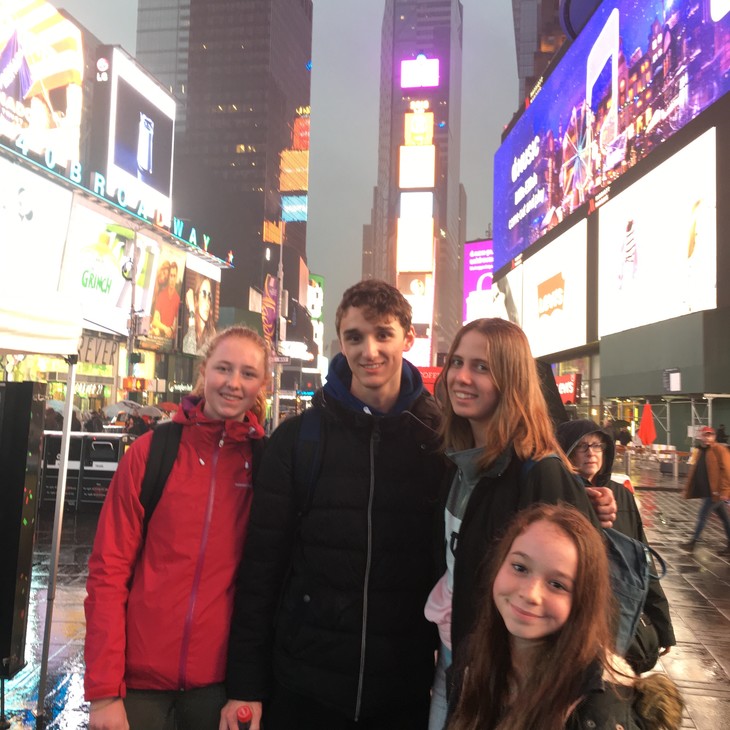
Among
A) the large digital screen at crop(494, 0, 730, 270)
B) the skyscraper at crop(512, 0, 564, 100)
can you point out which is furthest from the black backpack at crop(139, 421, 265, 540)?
the skyscraper at crop(512, 0, 564, 100)

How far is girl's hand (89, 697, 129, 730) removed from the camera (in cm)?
234

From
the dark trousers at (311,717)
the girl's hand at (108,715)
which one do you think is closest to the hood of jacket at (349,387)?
the dark trousers at (311,717)

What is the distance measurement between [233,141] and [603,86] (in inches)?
5074

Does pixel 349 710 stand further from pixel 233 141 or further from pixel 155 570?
pixel 233 141

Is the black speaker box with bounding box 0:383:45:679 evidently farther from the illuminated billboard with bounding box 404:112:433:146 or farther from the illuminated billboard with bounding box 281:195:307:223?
the illuminated billboard with bounding box 281:195:307:223

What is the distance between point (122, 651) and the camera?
2.40 meters

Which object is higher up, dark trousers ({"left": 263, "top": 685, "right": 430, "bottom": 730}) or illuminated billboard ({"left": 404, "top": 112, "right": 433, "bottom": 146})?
illuminated billboard ({"left": 404, "top": 112, "right": 433, "bottom": 146})

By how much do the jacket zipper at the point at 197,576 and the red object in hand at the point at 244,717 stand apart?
0.24 metres

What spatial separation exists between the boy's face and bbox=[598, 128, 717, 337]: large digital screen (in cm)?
2368

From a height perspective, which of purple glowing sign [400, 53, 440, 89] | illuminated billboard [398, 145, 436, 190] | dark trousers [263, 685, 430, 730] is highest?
purple glowing sign [400, 53, 440, 89]

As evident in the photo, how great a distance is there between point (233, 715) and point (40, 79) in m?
48.4

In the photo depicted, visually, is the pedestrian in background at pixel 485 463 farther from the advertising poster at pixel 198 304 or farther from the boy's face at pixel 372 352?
the advertising poster at pixel 198 304

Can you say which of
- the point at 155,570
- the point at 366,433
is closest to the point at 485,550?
the point at 366,433

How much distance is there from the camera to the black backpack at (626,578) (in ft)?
6.68
